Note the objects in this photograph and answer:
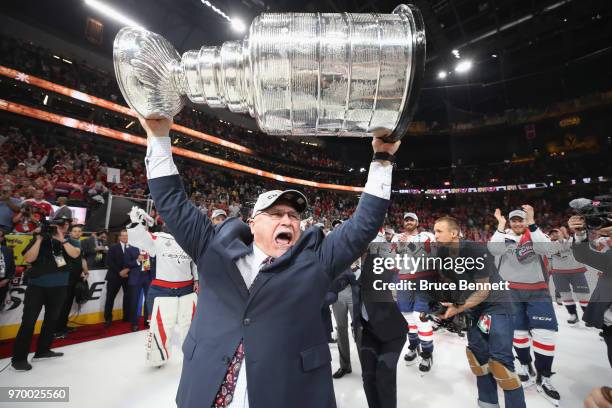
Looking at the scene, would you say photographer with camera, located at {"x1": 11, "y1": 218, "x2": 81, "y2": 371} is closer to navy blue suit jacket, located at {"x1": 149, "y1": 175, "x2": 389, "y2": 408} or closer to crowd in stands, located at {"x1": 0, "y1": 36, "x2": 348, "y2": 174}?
navy blue suit jacket, located at {"x1": 149, "y1": 175, "x2": 389, "y2": 408}

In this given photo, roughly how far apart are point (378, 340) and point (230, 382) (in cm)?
165

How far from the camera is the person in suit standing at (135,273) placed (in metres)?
5.16

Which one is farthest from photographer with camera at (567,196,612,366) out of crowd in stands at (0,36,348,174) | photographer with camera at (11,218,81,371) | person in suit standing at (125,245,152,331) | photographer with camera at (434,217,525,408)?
crowd in stands at (0,36,348,174)

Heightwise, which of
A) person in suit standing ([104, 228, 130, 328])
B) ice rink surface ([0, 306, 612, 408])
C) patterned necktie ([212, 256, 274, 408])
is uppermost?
patterned necktie ([212, 256, 274, 408])

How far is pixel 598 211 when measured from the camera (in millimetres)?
2203

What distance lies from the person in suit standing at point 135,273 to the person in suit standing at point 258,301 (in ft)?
15.6

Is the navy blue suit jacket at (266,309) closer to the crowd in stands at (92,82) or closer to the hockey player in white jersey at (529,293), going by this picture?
the hockey player in white jersey at (529,293)

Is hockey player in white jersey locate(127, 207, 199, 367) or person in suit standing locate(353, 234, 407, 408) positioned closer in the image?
person in suit standing locate(353, 234, 407, 408)

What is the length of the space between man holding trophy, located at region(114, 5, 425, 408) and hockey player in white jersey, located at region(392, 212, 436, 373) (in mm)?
2704

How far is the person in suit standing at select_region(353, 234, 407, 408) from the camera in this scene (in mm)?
2303

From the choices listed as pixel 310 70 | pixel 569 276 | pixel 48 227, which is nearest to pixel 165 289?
pixel 48 227

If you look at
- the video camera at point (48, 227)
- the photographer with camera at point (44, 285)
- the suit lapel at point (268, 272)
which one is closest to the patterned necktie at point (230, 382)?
the suit lapel at point (268, 272)

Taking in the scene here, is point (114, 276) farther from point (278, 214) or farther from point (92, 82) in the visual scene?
point (92, 82)

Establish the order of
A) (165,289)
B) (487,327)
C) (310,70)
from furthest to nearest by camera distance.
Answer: (165,289)
(487,327)
(310,70)
